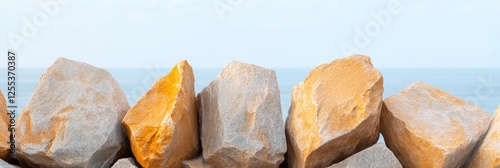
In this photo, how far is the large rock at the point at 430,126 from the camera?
13.3 feet

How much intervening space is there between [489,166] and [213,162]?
1893 millimetres

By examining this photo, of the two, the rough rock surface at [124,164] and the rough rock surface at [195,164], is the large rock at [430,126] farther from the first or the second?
the rough rock surface at [124,164]

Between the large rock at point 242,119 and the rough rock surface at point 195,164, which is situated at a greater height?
the large rock at point 242,119

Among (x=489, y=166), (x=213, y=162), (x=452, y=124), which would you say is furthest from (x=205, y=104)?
(x=489, y=166)

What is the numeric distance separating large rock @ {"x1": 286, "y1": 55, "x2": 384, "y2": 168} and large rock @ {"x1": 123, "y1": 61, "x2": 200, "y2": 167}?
28.0 inches

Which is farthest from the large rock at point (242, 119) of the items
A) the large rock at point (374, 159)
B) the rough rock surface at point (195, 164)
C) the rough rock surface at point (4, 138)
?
the rough rock surface at point (4, 138)

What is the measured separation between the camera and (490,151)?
4164 millimetres

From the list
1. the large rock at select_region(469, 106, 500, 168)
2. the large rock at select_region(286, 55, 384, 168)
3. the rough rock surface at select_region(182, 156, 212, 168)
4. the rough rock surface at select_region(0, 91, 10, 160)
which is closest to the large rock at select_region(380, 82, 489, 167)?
the large rock at select_region(469, 106, 500, 168)

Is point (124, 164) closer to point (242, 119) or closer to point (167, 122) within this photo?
point (167, 122)

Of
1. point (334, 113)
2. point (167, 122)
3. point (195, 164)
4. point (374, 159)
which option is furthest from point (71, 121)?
point (374, 159)

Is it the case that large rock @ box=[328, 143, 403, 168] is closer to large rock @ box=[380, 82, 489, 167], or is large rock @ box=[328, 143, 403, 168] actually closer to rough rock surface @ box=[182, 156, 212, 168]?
large rock @ box=[380, 82, 489, 167]

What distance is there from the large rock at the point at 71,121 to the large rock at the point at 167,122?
174mm

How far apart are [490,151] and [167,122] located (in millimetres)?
2230

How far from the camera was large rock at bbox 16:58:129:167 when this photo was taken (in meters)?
3.97
